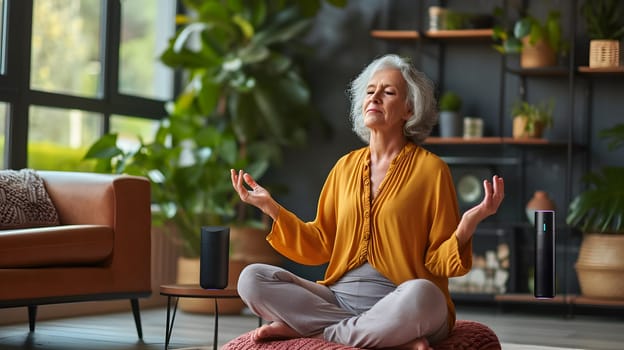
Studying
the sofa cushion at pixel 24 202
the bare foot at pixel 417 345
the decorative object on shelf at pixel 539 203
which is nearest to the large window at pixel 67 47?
the sofa cushion at pixel 24 202

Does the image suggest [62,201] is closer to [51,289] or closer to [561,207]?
[51,289]

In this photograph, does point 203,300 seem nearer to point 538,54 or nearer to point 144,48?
point 144,48

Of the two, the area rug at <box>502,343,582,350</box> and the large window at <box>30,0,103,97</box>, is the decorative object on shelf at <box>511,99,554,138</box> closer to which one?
the area rug at <box>502,343,582,350</box>

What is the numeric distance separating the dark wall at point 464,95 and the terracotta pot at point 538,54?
21 cm

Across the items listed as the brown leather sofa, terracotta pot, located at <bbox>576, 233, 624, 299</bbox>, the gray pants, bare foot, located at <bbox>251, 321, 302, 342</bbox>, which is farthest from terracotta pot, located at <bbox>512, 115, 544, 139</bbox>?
bare foot, located at <bbox>251, 321, 302, 342</bbox>

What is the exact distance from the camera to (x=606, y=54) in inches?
212

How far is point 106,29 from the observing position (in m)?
5.63

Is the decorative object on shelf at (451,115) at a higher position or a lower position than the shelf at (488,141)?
higher

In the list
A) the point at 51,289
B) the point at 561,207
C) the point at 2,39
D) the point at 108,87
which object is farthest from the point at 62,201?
the point at 561,207

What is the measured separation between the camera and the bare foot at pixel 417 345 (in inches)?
105

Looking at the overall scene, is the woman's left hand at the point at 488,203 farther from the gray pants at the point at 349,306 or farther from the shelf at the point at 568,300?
the shelf at the point at 568,300

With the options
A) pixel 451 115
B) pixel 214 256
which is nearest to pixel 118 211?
pixel 214 256

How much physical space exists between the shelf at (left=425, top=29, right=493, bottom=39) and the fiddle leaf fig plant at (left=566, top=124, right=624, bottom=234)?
2.84 feet

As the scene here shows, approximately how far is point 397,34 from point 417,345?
336 centimetres
